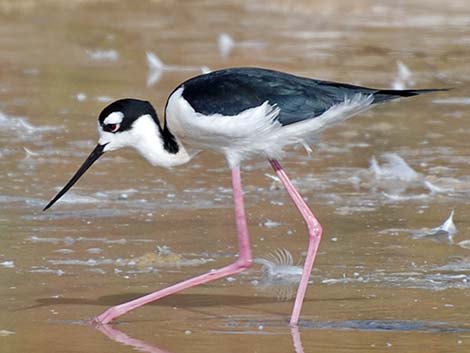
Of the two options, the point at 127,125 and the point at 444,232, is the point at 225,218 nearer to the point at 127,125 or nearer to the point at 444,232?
the point at 444,232

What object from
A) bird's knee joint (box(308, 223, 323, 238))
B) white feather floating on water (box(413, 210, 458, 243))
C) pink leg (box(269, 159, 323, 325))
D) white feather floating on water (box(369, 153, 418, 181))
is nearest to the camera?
pink leg (box(269, 159, 323, 325))

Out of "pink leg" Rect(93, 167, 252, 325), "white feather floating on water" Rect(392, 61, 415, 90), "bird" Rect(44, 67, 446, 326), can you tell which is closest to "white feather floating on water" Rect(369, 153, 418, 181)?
"bird" Rect(44, 67, 446, 326)

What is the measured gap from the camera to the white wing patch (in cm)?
599

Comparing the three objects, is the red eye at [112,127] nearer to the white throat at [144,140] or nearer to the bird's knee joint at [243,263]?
the white throat at [144,140]

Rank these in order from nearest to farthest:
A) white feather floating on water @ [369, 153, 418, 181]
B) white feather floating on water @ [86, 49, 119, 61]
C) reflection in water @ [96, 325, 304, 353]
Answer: reflection in water @ [96, 325, 304, 353] < white feather floating on water @ [369, 153, 418, 181] < white feather floating on water @ [86, 49, 119, 61]

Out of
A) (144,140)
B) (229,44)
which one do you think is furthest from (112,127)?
(229,44)

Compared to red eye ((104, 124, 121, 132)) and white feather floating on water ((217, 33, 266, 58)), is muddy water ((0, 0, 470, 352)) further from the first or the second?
red eye ((104, 124, 121, 132))

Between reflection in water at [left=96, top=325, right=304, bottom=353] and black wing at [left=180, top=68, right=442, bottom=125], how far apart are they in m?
0.96

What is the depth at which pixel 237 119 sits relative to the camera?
6.00 meters

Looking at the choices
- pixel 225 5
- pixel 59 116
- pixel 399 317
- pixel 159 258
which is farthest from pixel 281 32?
pixel 399 317

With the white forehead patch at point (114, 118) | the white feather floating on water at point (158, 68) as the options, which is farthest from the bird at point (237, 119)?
the white feather floating on water at point (158, 68)

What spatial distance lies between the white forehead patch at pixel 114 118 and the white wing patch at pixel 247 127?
7.7 inches

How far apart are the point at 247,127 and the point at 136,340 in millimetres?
1091

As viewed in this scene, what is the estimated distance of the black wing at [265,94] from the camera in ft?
19.6
